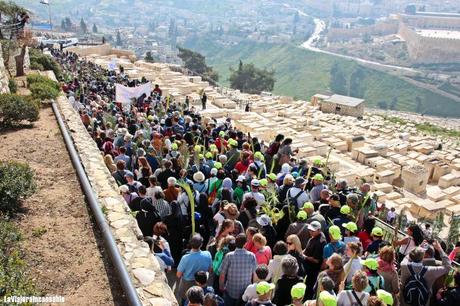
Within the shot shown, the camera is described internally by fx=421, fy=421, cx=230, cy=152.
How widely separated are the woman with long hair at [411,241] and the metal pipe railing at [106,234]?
3339mm

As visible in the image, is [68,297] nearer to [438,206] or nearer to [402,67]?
[438,206]

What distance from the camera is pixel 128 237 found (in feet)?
15.4

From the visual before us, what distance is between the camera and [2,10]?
1822cm

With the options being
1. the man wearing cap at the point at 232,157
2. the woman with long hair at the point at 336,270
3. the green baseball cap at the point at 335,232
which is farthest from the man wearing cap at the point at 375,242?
the man wearing cap at the point at 232,157

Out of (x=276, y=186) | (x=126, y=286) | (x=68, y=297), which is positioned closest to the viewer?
(x=126, y=286)

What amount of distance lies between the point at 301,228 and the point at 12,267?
3254 mm

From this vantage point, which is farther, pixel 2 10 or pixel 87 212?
pixel 2 10

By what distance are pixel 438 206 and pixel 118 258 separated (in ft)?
37.5

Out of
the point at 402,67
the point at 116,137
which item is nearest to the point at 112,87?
the point at 116,137

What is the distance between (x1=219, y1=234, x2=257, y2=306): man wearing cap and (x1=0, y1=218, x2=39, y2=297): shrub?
1.84m

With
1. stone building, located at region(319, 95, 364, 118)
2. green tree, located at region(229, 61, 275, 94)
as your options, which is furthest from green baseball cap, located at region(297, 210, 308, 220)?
green tree, located at region(229, 61, 275, 94)

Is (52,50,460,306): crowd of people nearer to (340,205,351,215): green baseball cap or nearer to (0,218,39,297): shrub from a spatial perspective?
(340,205,351,215): green baseball cap

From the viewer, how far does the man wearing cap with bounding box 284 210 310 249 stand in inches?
209

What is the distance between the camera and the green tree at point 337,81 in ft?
320
